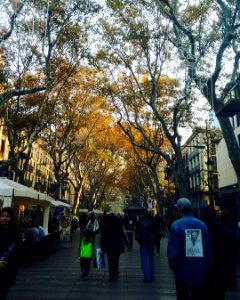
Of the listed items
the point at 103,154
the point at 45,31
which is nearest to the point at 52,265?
the point at 45,31

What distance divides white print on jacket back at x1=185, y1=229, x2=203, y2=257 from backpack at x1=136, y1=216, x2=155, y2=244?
4.08m

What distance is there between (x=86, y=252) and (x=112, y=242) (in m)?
0.92

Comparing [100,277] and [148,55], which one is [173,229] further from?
[148,55]

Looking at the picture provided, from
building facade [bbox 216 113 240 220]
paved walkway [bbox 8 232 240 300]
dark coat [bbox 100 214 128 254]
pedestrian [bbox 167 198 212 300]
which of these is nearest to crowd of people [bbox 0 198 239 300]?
pedestrian [bbox 167 198 212 300]

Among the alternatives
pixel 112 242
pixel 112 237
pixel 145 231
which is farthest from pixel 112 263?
pixel 145 231

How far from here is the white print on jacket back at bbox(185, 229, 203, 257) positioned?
3.29 m

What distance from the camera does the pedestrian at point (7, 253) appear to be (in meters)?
3.43

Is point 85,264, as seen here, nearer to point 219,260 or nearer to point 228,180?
point 219,260

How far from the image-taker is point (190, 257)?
129 inches

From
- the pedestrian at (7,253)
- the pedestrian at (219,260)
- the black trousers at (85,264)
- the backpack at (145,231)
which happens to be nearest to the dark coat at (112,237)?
the backpack at (145,231)

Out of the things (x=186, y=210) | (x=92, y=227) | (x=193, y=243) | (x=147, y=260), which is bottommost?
(x=147, y=260)

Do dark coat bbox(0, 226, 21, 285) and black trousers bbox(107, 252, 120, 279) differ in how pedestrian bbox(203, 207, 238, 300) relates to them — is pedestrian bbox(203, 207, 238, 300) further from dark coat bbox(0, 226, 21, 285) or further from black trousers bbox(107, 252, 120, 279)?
black trousers bbox(107, 252, 120, 279)

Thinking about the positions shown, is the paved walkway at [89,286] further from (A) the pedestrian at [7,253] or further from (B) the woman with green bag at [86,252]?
(A) the pedestrian at [7,253]

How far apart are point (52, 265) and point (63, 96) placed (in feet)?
43.3
